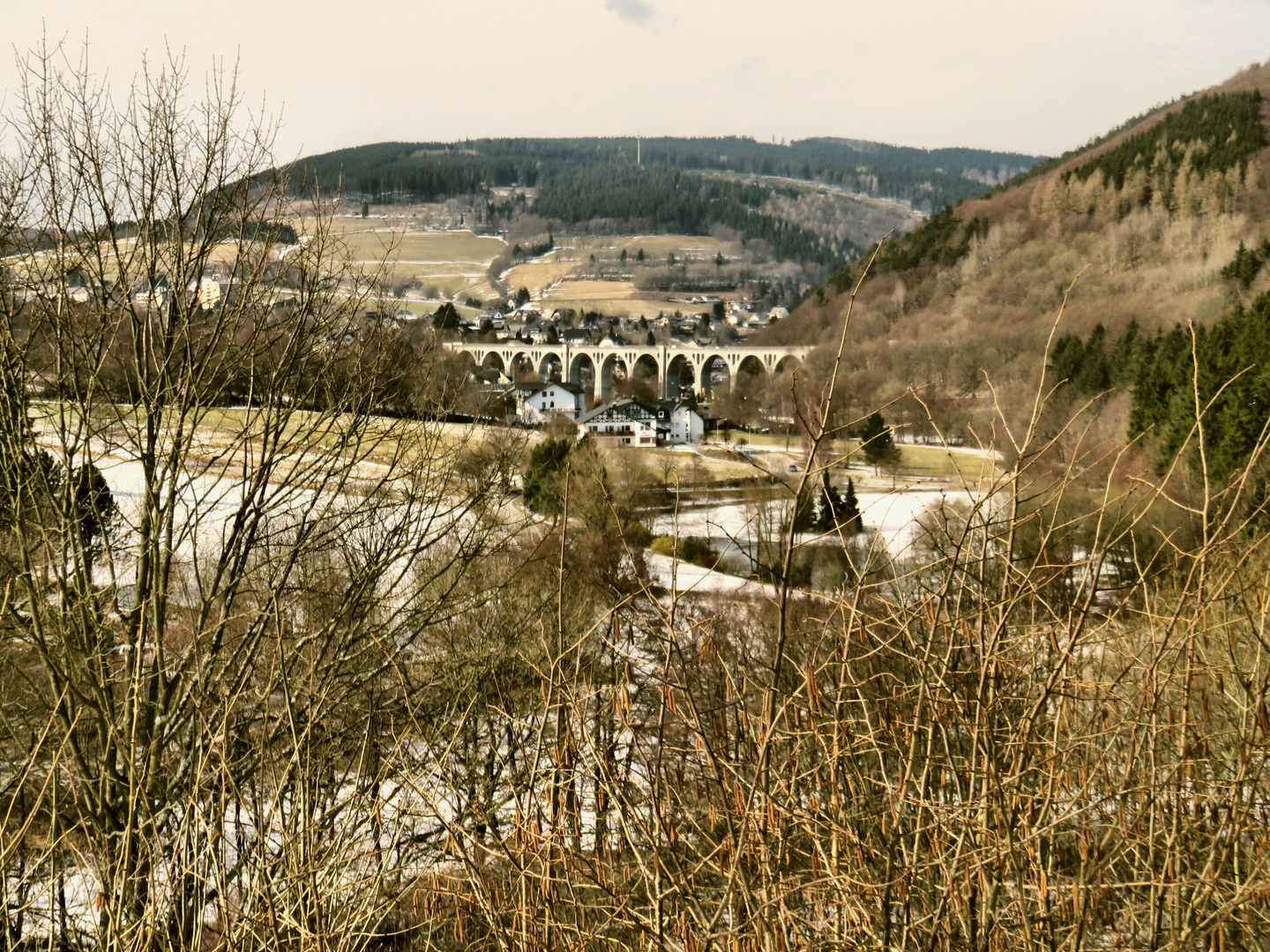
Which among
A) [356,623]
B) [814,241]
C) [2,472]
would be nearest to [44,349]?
[2,472]

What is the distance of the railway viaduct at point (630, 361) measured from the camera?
294 ft

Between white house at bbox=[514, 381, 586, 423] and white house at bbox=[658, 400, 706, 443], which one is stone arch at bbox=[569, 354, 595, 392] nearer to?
white house at bbox=[514, 381, 586, 423]

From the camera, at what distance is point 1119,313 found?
6169cm

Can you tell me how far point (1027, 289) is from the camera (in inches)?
3189

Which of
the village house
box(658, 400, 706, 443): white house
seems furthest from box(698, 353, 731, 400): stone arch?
the village house

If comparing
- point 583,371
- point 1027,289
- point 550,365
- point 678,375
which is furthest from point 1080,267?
point 583,371

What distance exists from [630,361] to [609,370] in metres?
2.53

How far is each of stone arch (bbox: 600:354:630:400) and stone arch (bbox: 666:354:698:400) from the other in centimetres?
425

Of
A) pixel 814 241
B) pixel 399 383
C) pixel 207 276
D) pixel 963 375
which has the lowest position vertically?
pixel 963 375

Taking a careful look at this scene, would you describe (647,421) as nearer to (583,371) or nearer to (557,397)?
(557,397)

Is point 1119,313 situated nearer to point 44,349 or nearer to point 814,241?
point 44,349

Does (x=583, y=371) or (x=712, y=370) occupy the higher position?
(x=712, y=370)

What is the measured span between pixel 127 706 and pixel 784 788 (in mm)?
3869

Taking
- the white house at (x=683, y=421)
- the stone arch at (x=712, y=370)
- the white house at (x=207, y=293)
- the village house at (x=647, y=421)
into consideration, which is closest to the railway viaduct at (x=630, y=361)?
the stone arch at (x=712, y=370)
